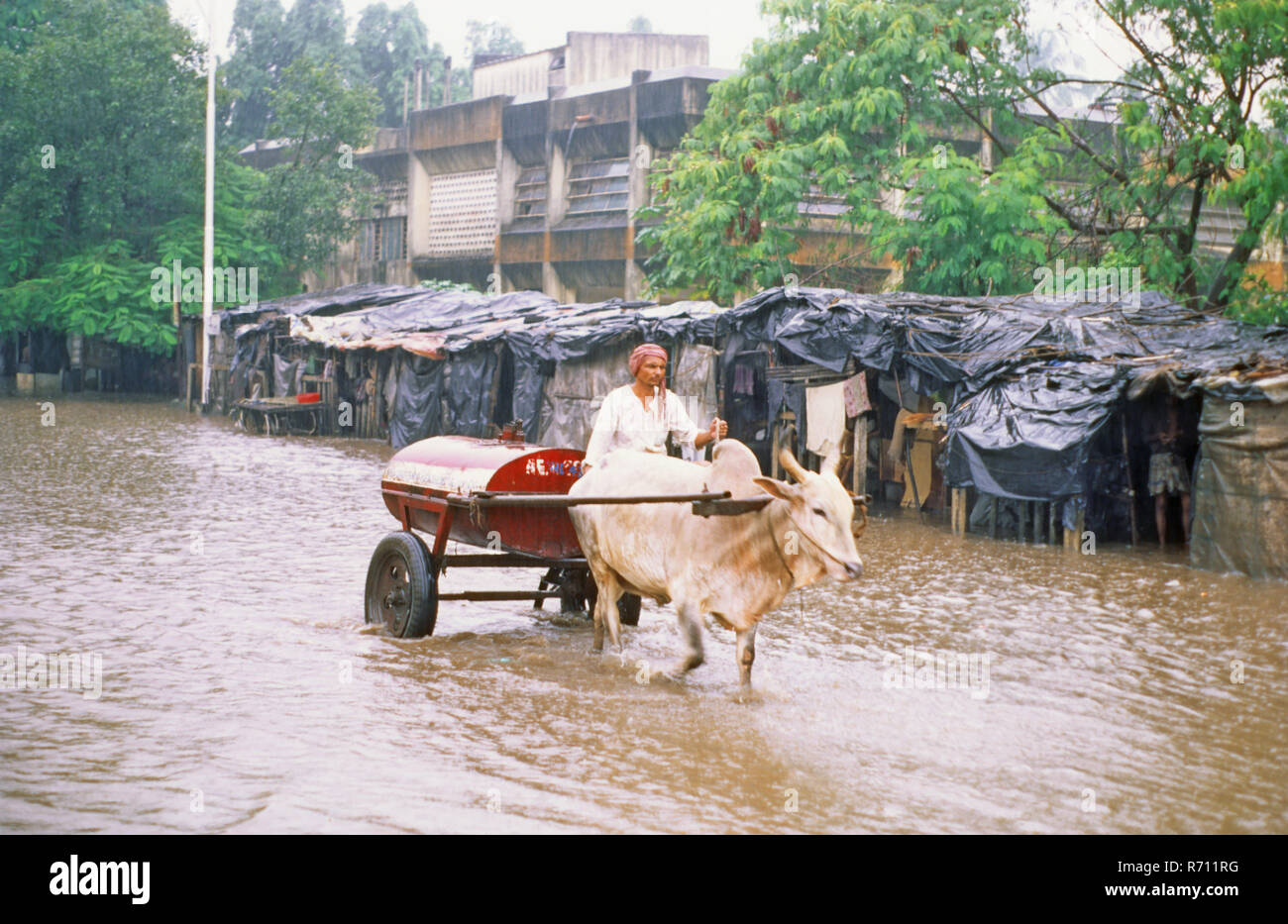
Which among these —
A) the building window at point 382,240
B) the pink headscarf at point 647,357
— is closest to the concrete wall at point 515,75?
the building window at point 382,240

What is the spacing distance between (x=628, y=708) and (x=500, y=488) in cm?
181

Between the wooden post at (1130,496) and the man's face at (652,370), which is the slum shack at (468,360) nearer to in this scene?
the wooden post at (1130,496)

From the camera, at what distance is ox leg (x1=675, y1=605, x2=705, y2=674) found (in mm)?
6961

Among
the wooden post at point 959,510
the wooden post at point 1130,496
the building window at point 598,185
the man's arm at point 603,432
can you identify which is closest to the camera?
the man's arm at point 603,432

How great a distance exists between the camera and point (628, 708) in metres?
6.88

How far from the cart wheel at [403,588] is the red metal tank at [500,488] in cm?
19

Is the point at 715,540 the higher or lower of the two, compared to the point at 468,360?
lower

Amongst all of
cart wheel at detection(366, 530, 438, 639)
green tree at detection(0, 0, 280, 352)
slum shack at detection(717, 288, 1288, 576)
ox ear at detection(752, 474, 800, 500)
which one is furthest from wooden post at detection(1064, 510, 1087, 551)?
green tree at detection(0, 0, 280, 352)

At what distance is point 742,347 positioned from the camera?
1897 centimetres

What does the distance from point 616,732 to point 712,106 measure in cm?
2058

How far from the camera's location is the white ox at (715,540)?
6508mm

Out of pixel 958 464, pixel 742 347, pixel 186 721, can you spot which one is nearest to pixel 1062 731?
pixel 186 721

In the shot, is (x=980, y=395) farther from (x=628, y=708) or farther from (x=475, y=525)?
(x=628, y=708)

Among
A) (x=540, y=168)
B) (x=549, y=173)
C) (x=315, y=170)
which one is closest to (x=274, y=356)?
(x=549, y=173)
